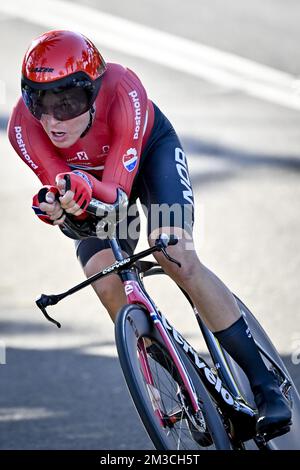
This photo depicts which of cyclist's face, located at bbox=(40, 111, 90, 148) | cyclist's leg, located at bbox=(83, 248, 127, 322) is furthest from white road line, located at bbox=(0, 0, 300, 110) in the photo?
cyclist's face, located at bbox=(40, 111, 90, 148)

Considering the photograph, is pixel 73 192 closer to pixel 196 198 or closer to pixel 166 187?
pixel 166 187

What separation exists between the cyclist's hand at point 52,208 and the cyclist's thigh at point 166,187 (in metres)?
0.66

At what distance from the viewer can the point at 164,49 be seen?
42.7ft

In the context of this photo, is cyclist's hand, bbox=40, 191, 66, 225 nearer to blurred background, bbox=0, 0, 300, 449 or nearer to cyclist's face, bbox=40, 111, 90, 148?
cyclist's face, bbox=40, 111, 90, 148

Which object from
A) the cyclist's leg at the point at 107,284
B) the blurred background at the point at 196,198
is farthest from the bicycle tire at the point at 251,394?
the blurred background at the point at 196,198

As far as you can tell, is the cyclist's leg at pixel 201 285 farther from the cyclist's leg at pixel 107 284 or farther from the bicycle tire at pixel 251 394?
the cyclist's leg at pixel 107 284

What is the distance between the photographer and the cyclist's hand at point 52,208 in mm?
4430

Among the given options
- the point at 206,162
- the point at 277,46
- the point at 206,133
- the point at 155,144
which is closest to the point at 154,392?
the point at 155,144

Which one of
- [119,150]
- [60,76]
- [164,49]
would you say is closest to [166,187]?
[119,150]

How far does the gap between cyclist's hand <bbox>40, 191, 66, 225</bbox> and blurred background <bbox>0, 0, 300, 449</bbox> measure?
2120 millimetres

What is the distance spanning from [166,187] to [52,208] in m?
→ 0.83

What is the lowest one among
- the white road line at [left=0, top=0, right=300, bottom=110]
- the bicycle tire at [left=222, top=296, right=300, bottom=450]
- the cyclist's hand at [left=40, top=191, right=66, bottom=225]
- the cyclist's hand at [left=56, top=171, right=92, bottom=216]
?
the white road line at [left=0, top=0, right=300, bottom=110]

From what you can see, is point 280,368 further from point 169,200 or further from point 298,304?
point 298,304

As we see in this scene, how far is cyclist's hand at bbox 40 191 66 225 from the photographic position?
14.5 ft
